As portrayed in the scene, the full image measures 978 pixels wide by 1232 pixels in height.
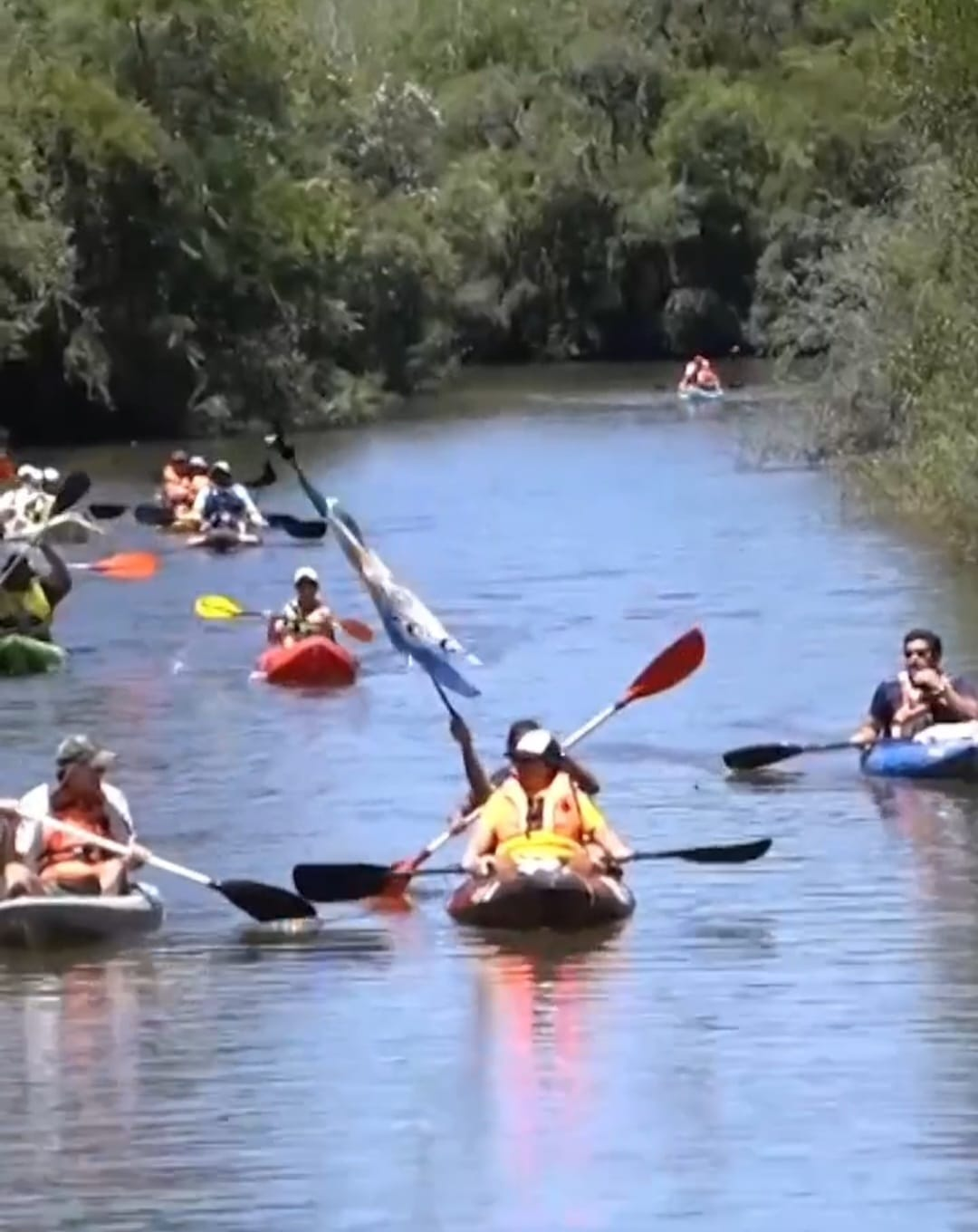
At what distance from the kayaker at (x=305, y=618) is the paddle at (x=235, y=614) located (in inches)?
48.2

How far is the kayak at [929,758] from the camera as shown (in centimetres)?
1941

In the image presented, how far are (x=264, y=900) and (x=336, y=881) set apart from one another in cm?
44

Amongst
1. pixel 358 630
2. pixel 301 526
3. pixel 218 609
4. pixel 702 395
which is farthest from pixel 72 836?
pixel 702 395

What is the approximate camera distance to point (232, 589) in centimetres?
3256

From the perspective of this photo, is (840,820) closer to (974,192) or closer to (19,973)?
(19,973)

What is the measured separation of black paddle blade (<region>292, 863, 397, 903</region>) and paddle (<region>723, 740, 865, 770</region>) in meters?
4.67

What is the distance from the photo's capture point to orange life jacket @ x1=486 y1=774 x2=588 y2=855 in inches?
620

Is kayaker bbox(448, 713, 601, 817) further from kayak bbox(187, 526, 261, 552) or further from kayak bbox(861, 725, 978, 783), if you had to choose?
kayak bbox(187, 526, 261, 552)

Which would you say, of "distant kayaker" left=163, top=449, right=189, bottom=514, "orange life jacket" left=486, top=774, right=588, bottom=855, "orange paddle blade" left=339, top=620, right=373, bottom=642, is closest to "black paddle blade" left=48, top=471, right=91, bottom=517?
"orange paddle blade" left=339, top=620, right=373, bottom=642

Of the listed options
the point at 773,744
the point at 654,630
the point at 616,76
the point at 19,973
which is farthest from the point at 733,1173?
the point at 616,76

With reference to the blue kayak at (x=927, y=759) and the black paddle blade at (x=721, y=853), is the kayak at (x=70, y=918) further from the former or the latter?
the blue kayak at (x=927, y=759)

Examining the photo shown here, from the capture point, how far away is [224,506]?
36.1m

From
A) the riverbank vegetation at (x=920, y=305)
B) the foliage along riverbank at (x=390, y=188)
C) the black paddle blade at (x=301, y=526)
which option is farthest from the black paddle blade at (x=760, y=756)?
the black paddle blade at (x=301, y=526)

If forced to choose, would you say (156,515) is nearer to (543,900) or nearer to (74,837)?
(74,837)
